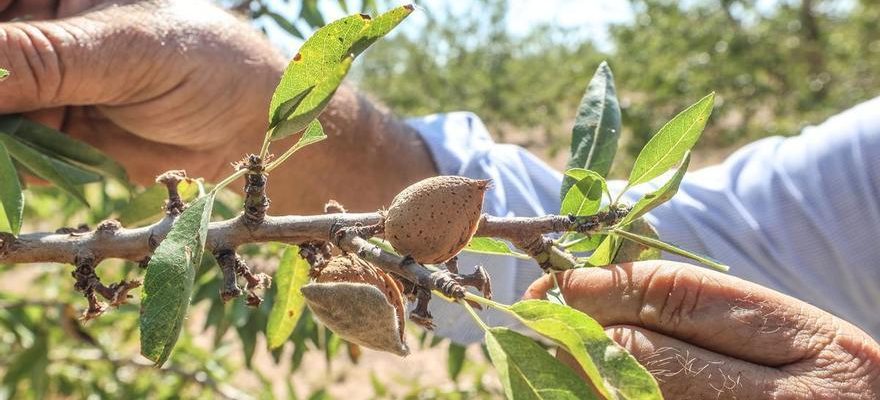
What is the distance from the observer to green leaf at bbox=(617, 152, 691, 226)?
32.4 inches

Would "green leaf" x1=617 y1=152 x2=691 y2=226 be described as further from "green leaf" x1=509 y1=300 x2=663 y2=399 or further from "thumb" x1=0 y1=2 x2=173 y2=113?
"thumb" x1=0 y1=2 x2=173 y2=113

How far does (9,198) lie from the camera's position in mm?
974

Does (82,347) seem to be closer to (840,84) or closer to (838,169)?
Result: (838,169)

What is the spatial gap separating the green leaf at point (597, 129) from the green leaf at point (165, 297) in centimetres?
54

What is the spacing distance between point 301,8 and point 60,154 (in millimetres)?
959

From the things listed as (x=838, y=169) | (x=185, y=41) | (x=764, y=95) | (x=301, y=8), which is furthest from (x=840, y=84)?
(x=185, y=41)

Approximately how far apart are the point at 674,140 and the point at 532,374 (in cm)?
35

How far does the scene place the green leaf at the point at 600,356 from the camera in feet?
2.33

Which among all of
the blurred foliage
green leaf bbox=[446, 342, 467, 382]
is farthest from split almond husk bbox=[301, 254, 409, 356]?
the blurred foliage

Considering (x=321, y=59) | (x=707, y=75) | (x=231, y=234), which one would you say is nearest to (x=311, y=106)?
(x=321, y=59)

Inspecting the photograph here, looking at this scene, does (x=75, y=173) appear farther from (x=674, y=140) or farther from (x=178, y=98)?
(x=674, y=140)

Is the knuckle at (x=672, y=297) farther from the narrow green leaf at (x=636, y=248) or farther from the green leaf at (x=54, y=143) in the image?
the green leaf at (x=54, y=143)

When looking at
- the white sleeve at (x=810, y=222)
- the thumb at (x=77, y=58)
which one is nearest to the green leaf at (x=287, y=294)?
the thumb at (x=77, y=58)

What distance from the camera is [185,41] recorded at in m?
1.66
